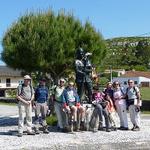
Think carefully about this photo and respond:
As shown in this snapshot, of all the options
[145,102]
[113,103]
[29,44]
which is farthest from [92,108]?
[145,102]

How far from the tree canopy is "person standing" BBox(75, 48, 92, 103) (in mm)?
1689

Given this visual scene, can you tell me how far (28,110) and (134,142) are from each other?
3.39 meters

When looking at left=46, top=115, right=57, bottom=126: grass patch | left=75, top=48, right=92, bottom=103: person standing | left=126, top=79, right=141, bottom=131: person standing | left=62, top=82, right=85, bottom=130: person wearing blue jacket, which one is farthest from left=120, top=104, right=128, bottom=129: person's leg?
left=46, top=115, right=57, bottom=126: grass patch

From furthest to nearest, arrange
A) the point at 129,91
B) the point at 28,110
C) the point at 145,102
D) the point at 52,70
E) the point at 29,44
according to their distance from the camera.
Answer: the point at 145,102 → the point at 52,70 → the point at 29,44 → the point at 129,91 → the point at 28,110

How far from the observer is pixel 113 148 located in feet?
43.7

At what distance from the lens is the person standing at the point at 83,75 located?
1750cm

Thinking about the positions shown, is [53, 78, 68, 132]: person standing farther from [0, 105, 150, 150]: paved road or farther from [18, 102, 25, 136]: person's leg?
[18, 102, 25, 136]: person's leg

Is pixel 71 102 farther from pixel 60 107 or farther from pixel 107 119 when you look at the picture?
pixel 107 119

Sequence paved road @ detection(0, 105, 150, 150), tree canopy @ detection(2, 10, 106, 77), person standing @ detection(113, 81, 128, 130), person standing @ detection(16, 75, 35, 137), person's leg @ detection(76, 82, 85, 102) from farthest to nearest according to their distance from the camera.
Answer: tree canopy @ detection(2, 10, 106, 77), person's leg @ detection(76, 82, 85, 102), person standing @ detection(113, 81, 128, 130), person standing @ detection(16, 75, 35, 137), paved road @ detection(0, 105, 150, 150)

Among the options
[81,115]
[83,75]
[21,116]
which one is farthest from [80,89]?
[21,116]

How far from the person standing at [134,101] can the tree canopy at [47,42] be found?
398 cm

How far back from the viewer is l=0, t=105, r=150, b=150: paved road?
526 inches

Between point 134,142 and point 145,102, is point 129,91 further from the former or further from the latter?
point 145,102

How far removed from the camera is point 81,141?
14.2 meters
